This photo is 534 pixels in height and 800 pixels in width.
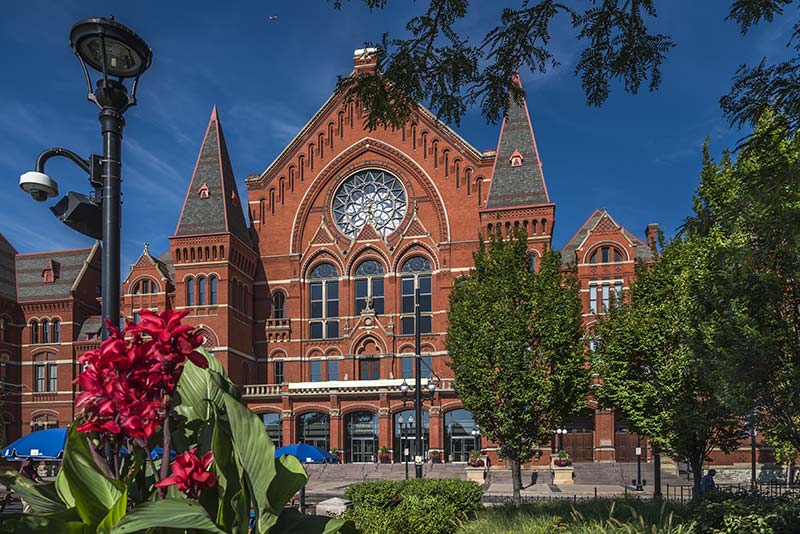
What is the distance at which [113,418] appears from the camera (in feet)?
9.91

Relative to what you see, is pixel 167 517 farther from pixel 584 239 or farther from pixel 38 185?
pixel 584 239

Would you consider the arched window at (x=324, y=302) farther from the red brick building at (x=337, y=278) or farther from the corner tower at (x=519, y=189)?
the corner tower at (x=519, y=189)

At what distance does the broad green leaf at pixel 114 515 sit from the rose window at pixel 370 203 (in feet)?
148

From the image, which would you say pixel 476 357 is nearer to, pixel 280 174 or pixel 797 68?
pixel 797 68

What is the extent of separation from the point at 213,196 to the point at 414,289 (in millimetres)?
15450

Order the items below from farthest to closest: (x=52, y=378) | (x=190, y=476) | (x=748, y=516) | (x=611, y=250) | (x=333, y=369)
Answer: (x=52, y=378) → (x=333, y=369) → (x=611, y=250) → (x=748, y=516) → (x=190, y=476)

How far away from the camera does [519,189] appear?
44.5 m

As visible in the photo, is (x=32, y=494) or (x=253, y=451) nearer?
(x=253, y=451)

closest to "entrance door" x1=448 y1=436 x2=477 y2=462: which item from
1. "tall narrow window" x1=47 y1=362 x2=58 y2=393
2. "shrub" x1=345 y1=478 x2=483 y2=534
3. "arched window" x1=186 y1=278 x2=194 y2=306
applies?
"arched window" x1=186 y1=278 x2=194 y2=306

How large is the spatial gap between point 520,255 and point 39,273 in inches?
1663

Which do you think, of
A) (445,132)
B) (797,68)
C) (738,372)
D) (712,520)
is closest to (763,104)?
(797,68)

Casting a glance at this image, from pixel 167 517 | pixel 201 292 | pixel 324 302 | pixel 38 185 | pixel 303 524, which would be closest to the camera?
pixel 167 517

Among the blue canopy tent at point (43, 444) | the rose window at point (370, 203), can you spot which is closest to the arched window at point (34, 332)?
the rose window at point (370, 203)

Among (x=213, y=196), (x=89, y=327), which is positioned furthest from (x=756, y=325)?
(x=89, y=327)
